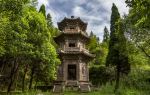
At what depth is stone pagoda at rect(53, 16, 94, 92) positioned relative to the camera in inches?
1607

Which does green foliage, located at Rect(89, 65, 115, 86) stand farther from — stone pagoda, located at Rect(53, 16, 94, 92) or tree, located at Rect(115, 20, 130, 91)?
tree, located at Rect(115, 20, 130, 91)

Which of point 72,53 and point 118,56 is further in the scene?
point 72,53

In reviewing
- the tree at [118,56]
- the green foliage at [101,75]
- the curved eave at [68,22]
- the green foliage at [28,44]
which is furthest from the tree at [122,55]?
the curved eave at [68,22]

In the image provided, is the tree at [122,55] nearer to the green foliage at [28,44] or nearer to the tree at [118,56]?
the tree at [118,56]

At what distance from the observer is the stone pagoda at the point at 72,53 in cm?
4081

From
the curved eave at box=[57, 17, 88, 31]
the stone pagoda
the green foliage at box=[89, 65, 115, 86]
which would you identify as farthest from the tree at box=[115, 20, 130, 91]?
the curved eave at box=[57, 17, 88, 31]

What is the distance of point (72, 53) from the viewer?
134 feet

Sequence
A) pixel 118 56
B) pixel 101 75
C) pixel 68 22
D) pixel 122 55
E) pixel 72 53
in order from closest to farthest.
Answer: pixel 122 55
pixel 118 56
pixel 72 53
pixel 68 22
pixel 101 75

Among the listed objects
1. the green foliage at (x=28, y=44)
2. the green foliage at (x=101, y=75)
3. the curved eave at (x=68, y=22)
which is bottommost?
the green foliage at (x=101, y=75)

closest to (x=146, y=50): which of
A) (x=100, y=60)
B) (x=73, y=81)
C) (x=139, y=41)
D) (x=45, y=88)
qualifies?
(x=139, y=41)

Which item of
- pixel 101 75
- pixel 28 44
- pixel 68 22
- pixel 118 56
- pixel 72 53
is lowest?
pixel 101 75

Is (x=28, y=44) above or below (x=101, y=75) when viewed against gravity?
above

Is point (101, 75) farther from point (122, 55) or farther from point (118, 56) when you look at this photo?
point (122, 55)

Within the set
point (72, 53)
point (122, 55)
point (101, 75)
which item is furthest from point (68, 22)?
point (101, 75)
